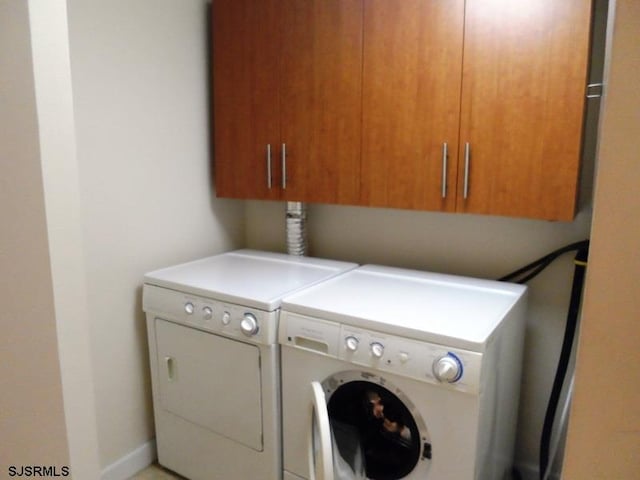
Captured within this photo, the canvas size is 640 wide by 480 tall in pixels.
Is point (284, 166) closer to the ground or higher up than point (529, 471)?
higher up

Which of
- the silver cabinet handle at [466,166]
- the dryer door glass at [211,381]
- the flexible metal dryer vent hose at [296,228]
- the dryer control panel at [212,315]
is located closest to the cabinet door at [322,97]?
the flexible metal dryer vent hose at [296,228]

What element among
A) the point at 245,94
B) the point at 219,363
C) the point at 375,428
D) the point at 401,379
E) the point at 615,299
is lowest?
the point at 375,428

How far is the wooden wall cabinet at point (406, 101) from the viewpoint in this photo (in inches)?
60.9

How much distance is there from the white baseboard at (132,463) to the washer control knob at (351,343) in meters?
1.32

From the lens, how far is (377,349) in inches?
57.6

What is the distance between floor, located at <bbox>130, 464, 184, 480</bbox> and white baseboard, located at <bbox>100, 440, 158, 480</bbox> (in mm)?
23

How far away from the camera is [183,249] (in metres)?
2.37

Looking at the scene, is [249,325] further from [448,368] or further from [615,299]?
[615,299]

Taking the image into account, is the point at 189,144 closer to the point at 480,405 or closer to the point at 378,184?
the point at 378,184

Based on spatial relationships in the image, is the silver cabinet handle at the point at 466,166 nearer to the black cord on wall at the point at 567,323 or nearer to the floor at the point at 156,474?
the black cord on wall at the point at 567,323

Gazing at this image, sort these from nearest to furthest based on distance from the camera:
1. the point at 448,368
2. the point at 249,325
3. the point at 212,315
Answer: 1. the point at 448,368
2. the point at 249,325
3. the point at 212,315

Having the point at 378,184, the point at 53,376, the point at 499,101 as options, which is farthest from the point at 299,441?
the point at 499,101

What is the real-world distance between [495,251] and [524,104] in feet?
2.15

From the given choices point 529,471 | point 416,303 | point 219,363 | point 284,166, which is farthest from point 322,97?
point 529,471
